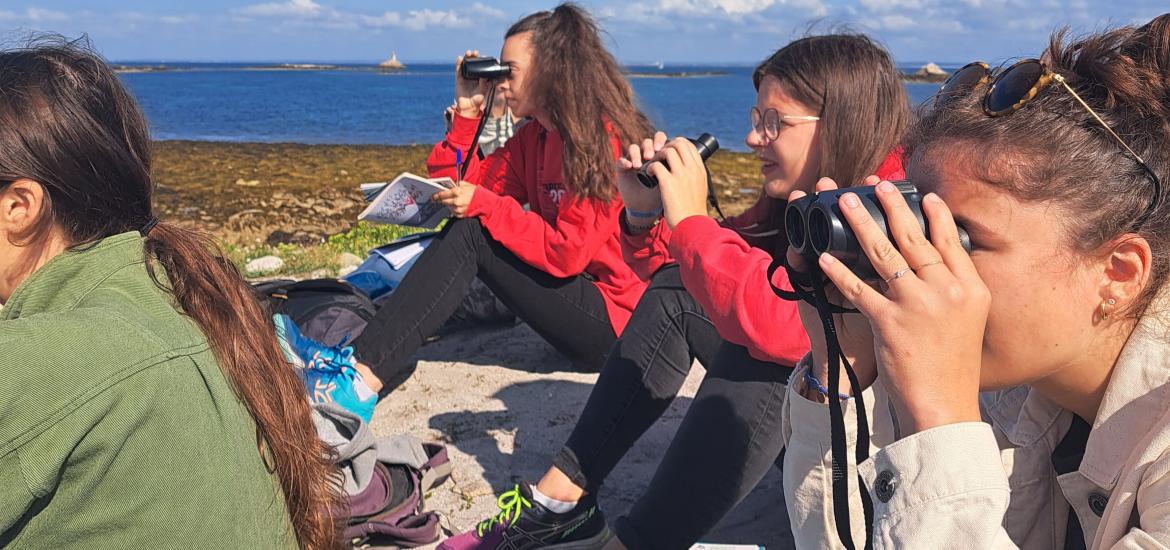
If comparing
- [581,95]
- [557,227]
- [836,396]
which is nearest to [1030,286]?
[836,396]

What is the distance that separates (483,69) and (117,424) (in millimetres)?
3775

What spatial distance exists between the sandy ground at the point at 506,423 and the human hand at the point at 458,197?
2.79 feet

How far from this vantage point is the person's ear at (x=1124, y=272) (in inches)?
61.7

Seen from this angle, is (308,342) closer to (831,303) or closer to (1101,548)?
(831,303)

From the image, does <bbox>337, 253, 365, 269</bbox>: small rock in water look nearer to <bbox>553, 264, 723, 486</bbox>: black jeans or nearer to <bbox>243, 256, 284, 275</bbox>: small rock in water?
<bbox>243, 256, 284, 275</bbox>: small rock in water

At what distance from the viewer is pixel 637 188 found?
3.58 m

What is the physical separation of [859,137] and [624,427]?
1234 mm

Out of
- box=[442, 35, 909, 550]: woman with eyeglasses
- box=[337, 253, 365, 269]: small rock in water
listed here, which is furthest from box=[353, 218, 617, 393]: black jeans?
box=[337, 253, 365, 269]: small rock in water

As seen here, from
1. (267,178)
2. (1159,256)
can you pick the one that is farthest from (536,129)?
(267,178)

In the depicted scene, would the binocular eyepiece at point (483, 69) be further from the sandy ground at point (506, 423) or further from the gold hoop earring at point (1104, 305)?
the gold hoop earring at point (1104, 305)

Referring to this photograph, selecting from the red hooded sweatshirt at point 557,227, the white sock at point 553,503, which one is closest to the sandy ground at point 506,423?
the white sock at point 553,503

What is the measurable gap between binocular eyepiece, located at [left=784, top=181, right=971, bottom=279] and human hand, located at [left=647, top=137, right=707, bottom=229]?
1145 millimetres

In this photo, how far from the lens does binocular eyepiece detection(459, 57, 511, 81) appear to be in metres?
4.94

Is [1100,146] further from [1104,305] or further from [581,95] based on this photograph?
[581,95]
